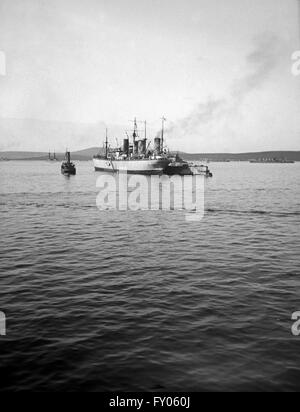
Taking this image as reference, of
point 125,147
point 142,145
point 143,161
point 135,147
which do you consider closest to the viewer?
point 143,161

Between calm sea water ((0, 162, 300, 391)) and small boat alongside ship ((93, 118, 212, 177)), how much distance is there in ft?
294

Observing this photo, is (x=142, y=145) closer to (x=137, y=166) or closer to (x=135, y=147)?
(x=135, y=147)

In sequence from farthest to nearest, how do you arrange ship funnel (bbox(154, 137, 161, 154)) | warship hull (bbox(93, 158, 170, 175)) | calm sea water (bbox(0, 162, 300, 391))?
ship funnel (bbox(154, 137, 161, 154)), warship hull (bbox(93, 158, 170, 175)), calm sea water (bbox(0, 162, 300, 391))

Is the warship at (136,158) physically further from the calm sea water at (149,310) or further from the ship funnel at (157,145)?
the calm sea water at (149,310)

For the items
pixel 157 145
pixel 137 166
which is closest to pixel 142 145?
pixel 157 145

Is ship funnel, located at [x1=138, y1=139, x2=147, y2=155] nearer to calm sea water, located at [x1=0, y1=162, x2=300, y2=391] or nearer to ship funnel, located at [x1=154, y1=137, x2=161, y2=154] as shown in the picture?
ship funnel, located at [x1=154, y1=137, x2=161, y2=154]

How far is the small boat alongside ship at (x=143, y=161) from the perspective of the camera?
116 metres

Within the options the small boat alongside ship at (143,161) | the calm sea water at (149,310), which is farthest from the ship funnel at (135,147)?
the calm sea water at (149,310)

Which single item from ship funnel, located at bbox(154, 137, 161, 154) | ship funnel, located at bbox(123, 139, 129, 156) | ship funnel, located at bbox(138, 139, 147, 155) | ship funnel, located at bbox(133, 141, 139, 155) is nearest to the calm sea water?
A: ship funnel, located at bbox(154, 137, 161, 154)

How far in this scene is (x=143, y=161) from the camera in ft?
384

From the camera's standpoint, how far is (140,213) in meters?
38.9

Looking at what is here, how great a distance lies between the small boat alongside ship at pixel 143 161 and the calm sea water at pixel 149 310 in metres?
89.7

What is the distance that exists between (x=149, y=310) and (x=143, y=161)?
106 metres

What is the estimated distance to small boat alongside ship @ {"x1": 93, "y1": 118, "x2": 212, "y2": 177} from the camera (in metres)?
116
